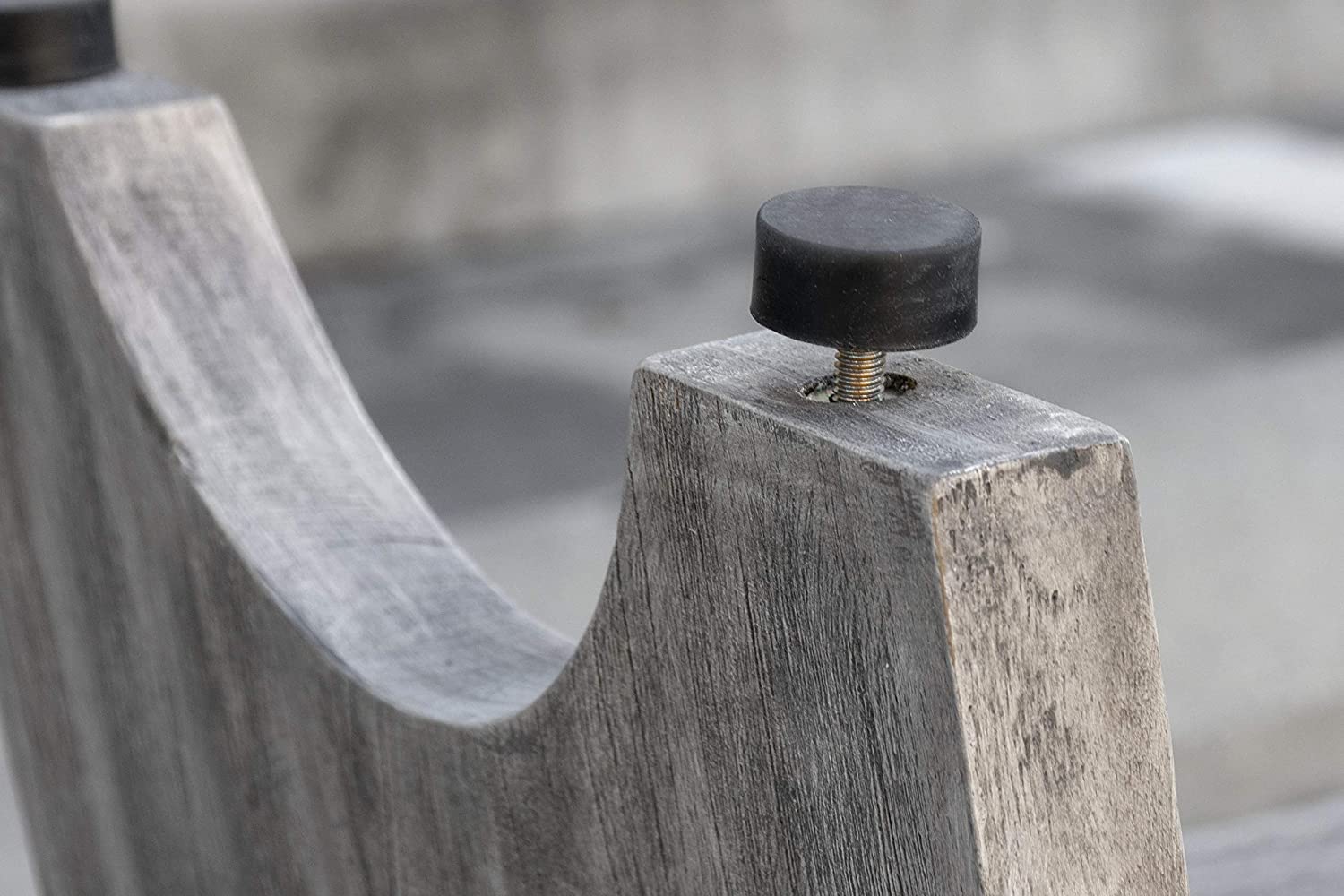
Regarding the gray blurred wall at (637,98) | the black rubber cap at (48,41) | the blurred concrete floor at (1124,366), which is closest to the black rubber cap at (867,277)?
the black rubber cap at (48,41)

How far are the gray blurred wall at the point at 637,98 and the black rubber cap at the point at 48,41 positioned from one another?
3.87ft

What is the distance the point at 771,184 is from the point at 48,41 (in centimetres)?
156

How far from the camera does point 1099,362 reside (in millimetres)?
2715

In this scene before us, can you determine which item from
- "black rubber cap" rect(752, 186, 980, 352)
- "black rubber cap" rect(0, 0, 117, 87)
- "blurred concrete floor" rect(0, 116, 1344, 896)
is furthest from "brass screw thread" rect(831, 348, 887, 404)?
"blurred concrete floor" rect(0, 116, 1344, 896)

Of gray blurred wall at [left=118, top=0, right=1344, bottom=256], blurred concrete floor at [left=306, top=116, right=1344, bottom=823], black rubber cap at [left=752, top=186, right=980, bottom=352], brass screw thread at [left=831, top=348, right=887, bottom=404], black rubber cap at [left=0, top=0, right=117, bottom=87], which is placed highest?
black rubber cap at [left=0, top=0, right=117, bottom=87]

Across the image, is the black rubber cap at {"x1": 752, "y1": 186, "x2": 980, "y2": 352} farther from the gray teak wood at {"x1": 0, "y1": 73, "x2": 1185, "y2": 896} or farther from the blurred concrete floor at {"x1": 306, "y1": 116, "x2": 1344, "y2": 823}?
the blurred concrete floor at {"x1": 306, "y1": 116, "x2": 1344, "y2": 823}

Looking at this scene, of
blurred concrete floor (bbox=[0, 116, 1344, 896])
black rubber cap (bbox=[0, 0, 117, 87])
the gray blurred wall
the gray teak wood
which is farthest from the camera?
the gray blurred wall

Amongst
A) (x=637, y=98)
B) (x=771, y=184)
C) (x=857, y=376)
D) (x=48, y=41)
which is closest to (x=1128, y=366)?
(x=771, y=184)

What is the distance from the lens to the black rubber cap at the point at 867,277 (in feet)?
1.47

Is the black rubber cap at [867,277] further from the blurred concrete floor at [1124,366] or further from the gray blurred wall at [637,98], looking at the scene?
the gray blurred wall at [637,98]

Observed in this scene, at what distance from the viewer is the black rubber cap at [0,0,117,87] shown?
786 mm

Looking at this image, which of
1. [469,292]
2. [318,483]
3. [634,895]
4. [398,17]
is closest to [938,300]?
[634,895]

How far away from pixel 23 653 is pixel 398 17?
126 centimetres

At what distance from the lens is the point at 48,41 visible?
31.3 inches
